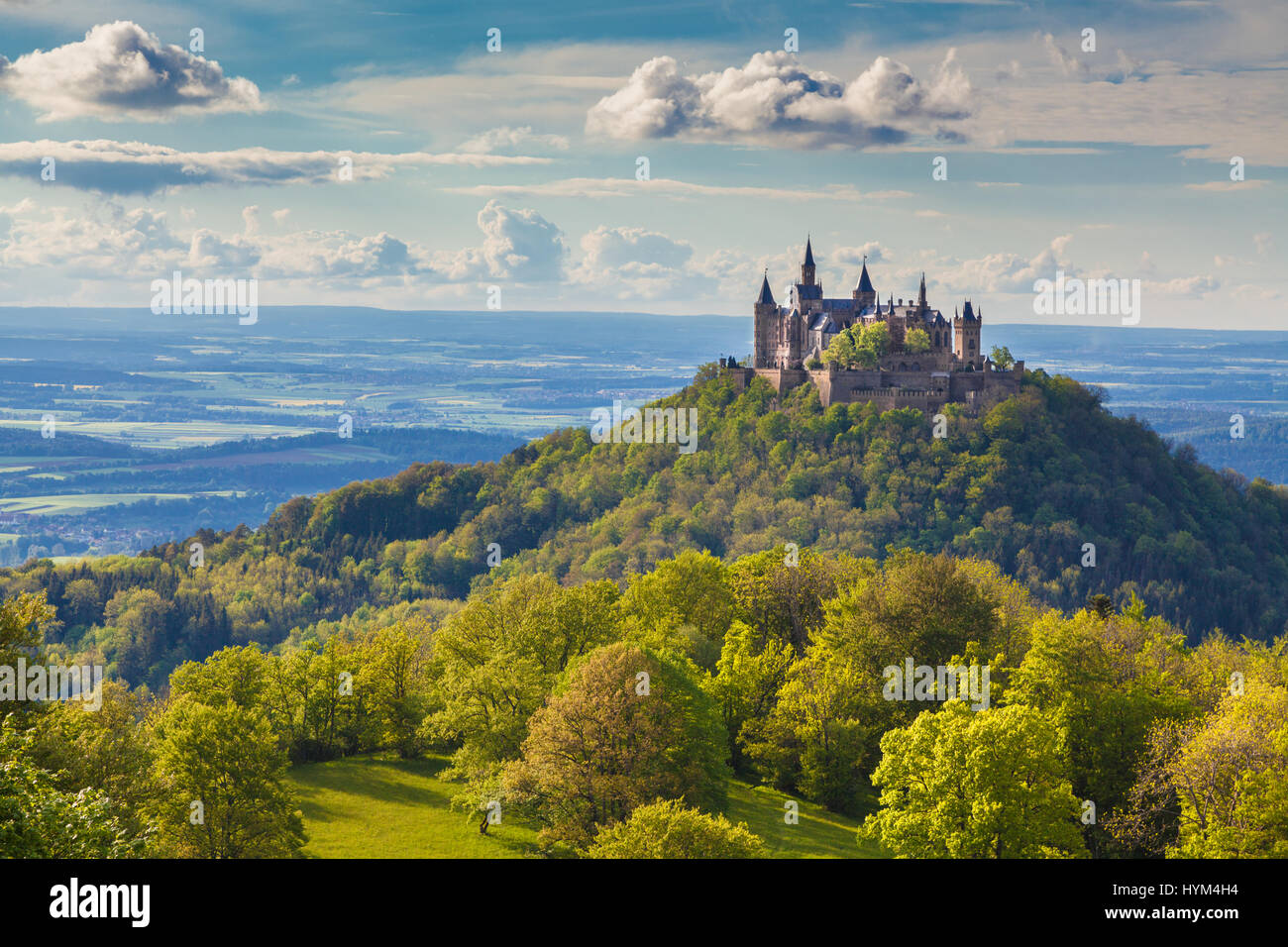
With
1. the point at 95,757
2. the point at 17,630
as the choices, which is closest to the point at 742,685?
the point at 95,757

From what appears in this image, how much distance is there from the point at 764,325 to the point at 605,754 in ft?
335

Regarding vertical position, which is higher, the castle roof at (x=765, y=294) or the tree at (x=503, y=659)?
the castle roof at (x=765, y=294)

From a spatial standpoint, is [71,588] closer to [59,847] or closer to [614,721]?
[614,721]

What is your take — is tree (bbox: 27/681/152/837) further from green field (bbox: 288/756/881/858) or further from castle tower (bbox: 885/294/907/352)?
castle tower (bbox: 885/294/907/352)

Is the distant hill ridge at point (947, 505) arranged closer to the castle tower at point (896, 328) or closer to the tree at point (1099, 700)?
the castle tower at point (896, 328)

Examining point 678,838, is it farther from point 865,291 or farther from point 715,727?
point 865,291

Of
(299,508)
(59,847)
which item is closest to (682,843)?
(59,847)

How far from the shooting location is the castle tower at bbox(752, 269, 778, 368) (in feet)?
436

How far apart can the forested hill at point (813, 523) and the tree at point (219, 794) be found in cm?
7818

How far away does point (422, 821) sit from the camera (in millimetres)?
40844

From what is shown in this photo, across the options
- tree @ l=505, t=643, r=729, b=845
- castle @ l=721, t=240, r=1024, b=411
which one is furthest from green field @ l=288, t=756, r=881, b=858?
castle @ l=721, t=240, r=1024, b=411

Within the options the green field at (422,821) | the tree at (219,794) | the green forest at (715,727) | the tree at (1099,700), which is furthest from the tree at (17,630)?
the tree at (1099,700)

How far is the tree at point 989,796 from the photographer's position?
3238 cm
